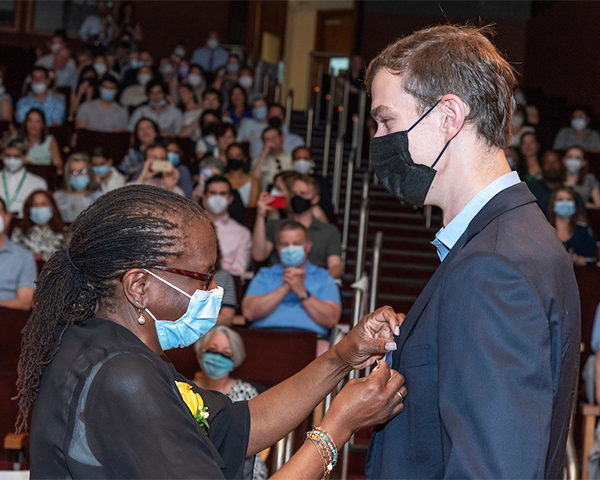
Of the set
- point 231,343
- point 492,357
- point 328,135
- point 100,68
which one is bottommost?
point 231,343

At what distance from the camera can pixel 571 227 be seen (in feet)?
17.2

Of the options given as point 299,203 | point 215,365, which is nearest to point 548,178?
point 299,203

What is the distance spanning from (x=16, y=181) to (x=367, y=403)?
209 inches

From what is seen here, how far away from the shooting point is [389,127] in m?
1.38

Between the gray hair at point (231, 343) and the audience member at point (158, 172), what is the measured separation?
2351 mm

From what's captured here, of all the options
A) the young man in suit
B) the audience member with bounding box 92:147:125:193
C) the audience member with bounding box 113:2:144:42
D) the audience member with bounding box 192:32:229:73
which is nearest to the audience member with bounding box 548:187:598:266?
the audience member with bounding box 92:147:125:193

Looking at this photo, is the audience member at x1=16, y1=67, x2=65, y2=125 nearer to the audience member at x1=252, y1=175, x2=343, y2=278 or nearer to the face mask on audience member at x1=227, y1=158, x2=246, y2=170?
the face mask on audience member at x1=227, y1=158, x2=246, y2=170

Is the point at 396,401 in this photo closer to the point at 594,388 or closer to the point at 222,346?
the point at 222,346

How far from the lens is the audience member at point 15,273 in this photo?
13.9 ft

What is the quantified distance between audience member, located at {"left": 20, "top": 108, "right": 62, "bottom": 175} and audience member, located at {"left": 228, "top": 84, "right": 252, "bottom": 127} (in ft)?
7.87

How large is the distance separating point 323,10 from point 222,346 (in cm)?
1359

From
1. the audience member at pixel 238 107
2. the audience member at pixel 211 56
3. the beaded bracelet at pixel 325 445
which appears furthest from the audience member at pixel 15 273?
the audience member at pixel 211 56

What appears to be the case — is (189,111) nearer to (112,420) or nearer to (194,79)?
(194,79)

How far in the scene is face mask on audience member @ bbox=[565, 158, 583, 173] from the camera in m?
6.59
